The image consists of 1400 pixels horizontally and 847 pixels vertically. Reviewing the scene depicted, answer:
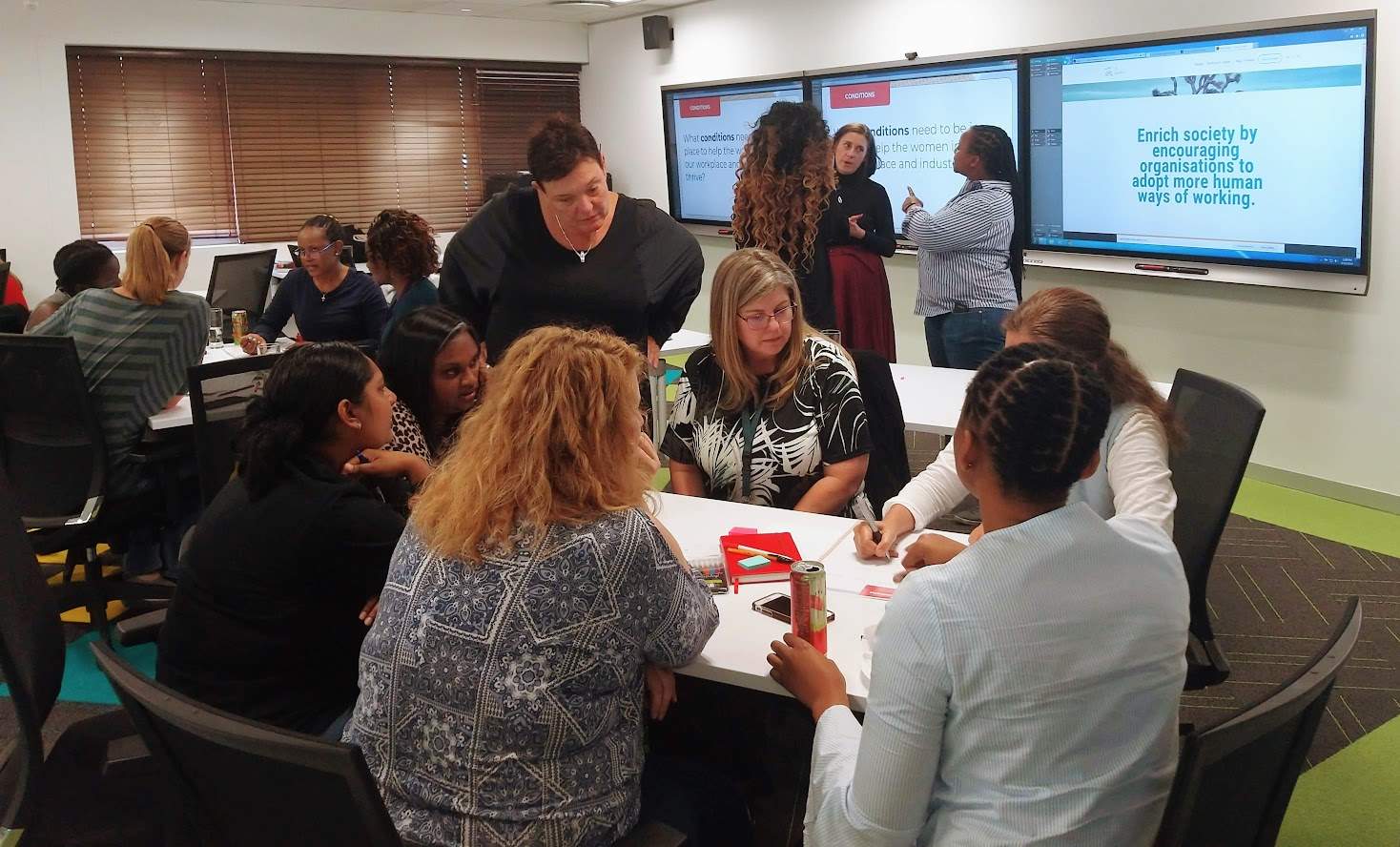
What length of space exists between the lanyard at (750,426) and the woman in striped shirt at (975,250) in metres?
2.36

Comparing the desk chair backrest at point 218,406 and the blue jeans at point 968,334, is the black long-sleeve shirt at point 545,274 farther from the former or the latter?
the blue jeans at point 968,334

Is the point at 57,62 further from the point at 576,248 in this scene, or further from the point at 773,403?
the point at 773,403

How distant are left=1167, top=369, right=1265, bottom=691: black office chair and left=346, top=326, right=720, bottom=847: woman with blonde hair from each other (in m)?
1.13

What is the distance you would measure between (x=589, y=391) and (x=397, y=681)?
50cm

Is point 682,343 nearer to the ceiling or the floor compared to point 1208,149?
nearer to the floor

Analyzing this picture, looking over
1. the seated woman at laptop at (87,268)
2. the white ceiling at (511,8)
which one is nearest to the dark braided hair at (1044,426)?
the seated woman at laptop at (87,268)

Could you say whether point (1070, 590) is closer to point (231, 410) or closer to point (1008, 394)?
point (1008, 394)

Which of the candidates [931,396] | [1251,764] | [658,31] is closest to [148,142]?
[658,31]

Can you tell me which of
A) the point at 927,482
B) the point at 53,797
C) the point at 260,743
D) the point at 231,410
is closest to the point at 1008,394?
the point at 260,743

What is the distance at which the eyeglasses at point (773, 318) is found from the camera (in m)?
2.80

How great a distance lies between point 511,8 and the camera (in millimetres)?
8500

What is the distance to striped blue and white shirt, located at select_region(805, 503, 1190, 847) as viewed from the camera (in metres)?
1.27

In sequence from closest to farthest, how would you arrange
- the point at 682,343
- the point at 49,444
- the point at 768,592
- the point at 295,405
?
the point at 295,405 → the point at 768,592 → the point at 49,444 → the point at 682,343

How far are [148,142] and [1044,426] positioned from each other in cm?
785
